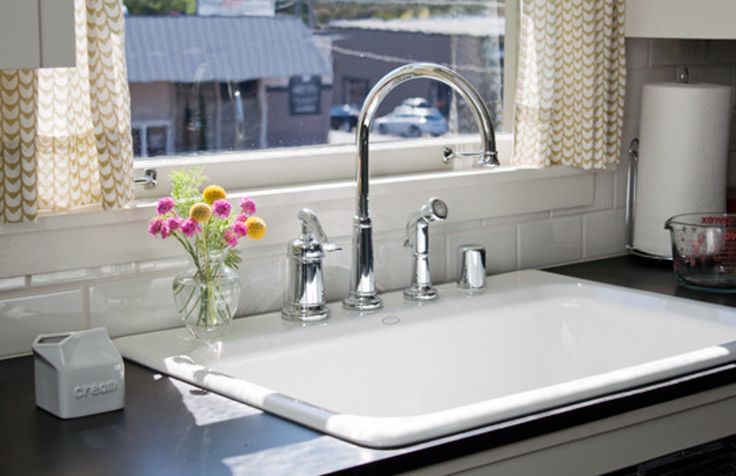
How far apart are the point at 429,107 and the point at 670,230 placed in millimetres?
551

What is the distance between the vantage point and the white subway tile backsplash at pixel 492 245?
250 cm

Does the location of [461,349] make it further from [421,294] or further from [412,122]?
[412,122]

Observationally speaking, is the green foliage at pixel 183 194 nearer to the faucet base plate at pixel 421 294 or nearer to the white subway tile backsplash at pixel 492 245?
the faucet base plate at pixel 421 294

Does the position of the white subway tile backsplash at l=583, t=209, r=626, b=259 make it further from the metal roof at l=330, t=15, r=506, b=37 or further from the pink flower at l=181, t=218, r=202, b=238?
the pink flower at l=181, t=218, r=202, b=238

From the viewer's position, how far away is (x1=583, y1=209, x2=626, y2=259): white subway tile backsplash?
8.97ft

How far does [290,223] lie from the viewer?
2236 mm

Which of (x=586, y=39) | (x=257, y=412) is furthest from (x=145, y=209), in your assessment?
(x=586, y=39)

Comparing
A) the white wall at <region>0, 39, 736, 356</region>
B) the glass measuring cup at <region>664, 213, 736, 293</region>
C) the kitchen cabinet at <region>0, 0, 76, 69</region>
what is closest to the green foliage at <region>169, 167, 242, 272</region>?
the white wall at <region>0, 39, 736, 356</region>

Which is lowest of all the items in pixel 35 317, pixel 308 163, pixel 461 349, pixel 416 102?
pixel 461 349

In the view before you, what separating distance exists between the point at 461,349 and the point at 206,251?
54 cm

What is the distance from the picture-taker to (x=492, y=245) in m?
2.57

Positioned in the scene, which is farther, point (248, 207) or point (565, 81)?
point (565, 81)

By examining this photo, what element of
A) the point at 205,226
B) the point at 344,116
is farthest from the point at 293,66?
the point at 205,226

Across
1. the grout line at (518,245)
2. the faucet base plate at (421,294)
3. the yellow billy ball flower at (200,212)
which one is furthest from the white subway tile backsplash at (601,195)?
the yellow billy ball flower at (200,212)
